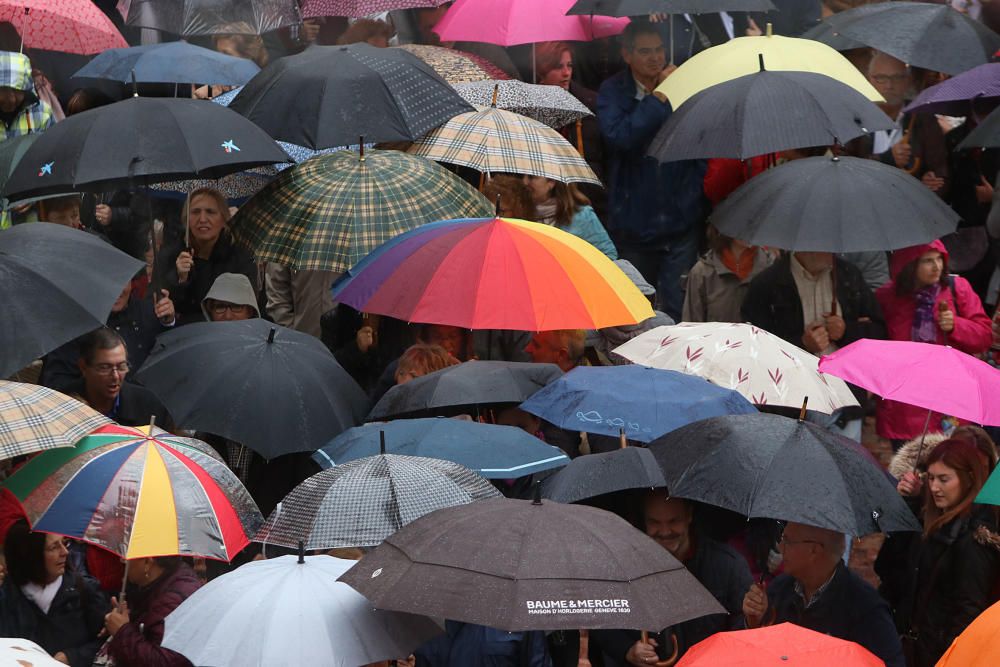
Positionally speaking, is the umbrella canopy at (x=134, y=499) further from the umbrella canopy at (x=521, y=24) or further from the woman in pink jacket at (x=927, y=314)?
the umbrella canopy at (x=521, y=24)

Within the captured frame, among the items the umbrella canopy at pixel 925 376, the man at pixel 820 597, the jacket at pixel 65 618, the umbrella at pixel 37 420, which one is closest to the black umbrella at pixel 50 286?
the umbrella at pixel 37 420

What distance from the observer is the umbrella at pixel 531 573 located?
18.2 ft

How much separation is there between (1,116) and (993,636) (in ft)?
26.2

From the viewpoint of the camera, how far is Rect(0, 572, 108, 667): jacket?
24.1ft

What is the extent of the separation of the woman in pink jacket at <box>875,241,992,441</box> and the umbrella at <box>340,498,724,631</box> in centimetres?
443

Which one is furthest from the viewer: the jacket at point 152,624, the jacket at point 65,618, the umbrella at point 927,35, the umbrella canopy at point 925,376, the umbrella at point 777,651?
the umbrella at point 927,35

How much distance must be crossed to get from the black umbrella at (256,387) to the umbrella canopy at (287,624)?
6.55ft

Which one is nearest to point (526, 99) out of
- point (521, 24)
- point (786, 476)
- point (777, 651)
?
point (521, 24)

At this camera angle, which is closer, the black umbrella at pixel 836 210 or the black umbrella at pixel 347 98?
the black umbrella at pixel 836 210

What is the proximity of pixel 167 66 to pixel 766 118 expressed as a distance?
390 cm

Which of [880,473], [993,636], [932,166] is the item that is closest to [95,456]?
[880,473]

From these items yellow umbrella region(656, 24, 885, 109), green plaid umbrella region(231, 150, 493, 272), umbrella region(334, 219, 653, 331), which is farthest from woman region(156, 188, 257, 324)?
yellow umbrella region(656, 24, 885, 109)

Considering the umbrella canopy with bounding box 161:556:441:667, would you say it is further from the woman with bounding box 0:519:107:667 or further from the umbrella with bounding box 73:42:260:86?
the umbrella with bounding box 73:42:260:86

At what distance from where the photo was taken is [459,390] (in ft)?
26.6
